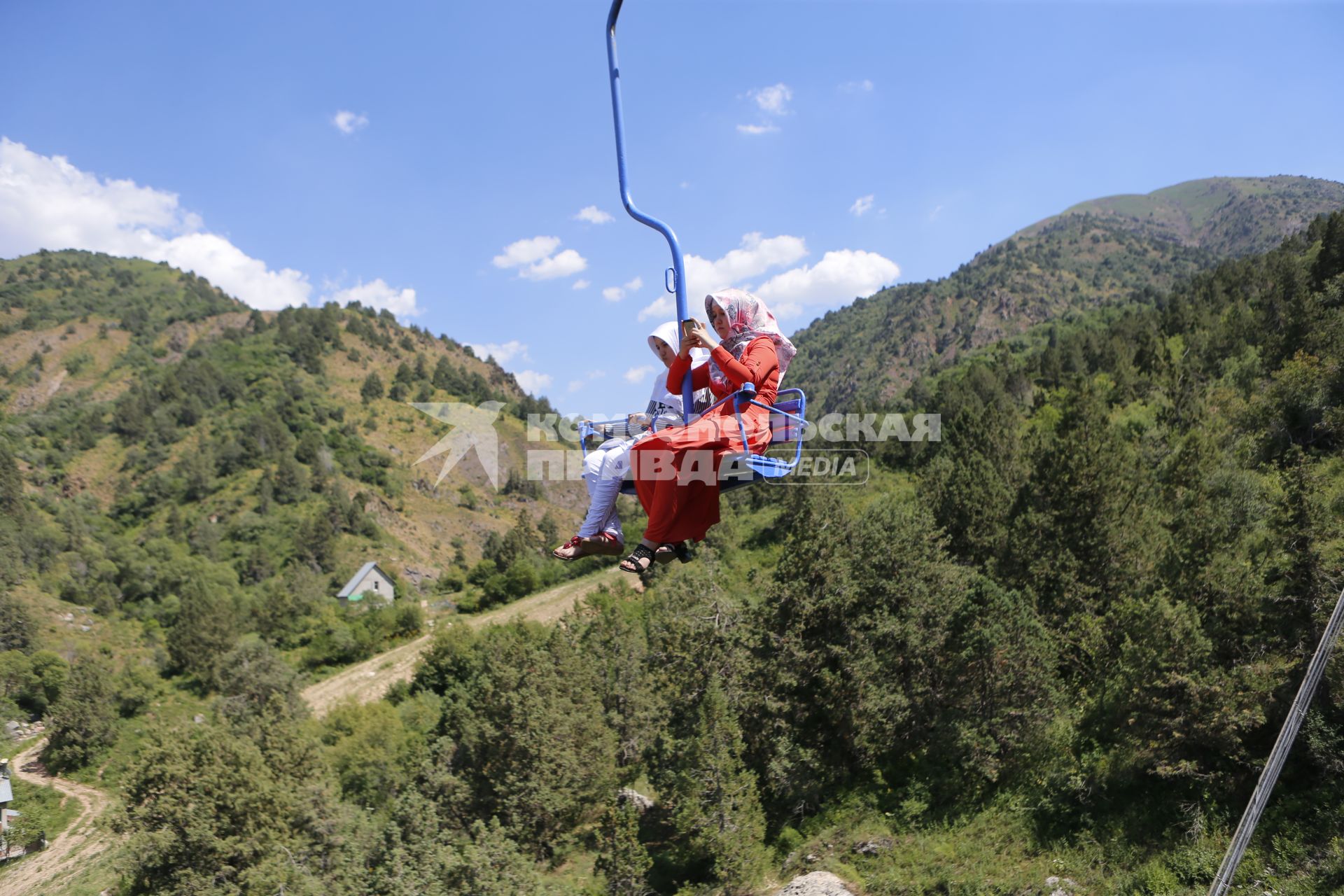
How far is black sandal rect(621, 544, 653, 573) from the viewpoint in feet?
17.2

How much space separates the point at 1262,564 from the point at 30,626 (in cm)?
9539

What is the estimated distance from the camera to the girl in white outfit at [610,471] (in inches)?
223

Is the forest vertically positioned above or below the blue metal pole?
below

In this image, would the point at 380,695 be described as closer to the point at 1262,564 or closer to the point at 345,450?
the point at 1262,564

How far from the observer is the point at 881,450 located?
73.5 meters

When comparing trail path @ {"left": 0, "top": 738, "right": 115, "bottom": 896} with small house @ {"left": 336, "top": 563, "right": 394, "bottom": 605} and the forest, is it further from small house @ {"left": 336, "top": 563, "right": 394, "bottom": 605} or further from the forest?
small house @ {"left": 336, "top": 563, "right": 394, "bottom": 605}

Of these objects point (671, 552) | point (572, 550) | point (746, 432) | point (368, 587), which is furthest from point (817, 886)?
point (368, 587)

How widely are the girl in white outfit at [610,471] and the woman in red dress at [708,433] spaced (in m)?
0.14

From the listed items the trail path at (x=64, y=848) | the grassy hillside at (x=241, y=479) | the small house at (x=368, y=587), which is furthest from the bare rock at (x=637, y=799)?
the small house at (x=368, y=587)

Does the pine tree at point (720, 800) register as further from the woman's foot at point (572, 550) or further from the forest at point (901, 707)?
the woman's foot at point (572, 550)

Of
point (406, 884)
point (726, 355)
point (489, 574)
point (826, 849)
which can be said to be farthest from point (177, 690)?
point (726, 355)

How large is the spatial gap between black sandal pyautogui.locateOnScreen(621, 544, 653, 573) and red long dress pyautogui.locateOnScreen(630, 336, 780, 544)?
12 cm

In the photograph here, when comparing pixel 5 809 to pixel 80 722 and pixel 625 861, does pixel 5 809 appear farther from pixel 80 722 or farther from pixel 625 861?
pixel 625 861

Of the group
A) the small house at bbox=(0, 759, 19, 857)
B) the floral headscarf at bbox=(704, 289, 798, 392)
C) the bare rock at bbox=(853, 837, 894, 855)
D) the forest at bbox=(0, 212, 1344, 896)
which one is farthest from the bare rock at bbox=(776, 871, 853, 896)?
the small house at bbox=(0, 759, 19, 857)
